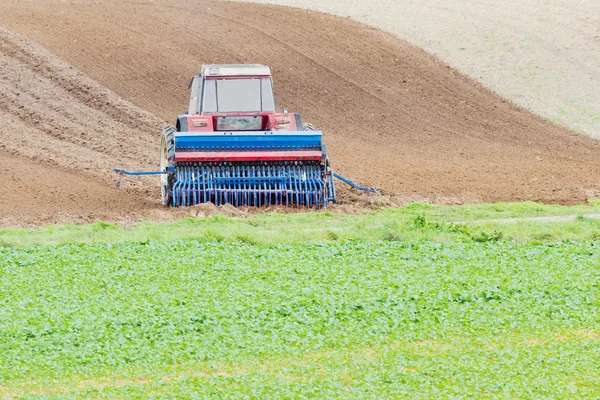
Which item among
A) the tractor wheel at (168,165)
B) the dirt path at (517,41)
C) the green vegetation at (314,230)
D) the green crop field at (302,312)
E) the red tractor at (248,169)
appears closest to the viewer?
the green crop field at (302,312)

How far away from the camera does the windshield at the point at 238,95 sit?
60.4 feet

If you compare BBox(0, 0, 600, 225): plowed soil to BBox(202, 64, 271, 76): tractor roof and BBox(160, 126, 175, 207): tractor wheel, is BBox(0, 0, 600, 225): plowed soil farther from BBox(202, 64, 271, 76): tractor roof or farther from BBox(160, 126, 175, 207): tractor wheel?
BBox(202, 64, 271, 76): tractor roof

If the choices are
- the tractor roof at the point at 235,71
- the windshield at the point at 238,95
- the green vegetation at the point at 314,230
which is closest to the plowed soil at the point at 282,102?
the green vegetation at the point at 314,230

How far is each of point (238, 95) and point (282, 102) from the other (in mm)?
8241

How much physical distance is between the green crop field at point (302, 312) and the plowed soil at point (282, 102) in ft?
12.8

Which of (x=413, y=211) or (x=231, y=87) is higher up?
(x=231, y=87)

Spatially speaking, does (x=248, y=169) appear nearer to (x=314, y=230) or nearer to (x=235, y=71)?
(x=235, y=71)

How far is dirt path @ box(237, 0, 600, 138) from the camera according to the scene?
95.0 ft

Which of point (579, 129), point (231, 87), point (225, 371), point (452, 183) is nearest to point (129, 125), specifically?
point (231, 87)

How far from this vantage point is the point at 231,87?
18.5m

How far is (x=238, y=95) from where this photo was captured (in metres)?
18.5

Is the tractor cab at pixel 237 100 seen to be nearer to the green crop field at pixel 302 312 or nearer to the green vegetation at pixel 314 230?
the green vegetation at pixel 314 230

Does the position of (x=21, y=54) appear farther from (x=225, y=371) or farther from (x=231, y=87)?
(x=225, y=371)

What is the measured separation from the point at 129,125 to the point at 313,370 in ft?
54.2
